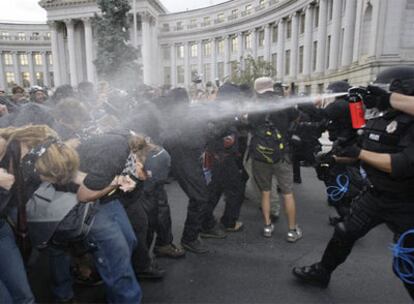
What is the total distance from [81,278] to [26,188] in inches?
61.7

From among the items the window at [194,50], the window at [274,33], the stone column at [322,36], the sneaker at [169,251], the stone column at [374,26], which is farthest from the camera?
the window at [194,50]

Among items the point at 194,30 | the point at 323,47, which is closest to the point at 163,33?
the point at 194,30

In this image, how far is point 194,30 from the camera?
58031mm

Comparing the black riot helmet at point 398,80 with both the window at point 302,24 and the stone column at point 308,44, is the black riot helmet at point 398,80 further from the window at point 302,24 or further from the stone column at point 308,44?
the window at point 302,24

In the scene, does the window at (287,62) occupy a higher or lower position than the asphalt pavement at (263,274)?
higher

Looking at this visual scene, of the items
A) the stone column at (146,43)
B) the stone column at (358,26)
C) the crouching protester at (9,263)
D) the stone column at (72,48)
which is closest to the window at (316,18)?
the stone column at (358,26)

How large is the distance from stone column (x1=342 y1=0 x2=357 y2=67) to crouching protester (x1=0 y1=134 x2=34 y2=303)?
1246 inches

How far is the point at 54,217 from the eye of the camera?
216 cm

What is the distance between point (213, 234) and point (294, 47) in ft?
136

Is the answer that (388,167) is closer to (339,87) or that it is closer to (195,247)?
(339,87)

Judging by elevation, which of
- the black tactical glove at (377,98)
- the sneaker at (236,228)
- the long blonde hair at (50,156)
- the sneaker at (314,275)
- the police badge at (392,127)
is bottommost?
the sneaker at (236,228)

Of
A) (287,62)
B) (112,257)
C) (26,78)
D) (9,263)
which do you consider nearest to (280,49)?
(287,62)

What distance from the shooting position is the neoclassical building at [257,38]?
75.2ft

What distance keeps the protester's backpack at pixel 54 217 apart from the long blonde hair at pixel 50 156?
112 millimetres
